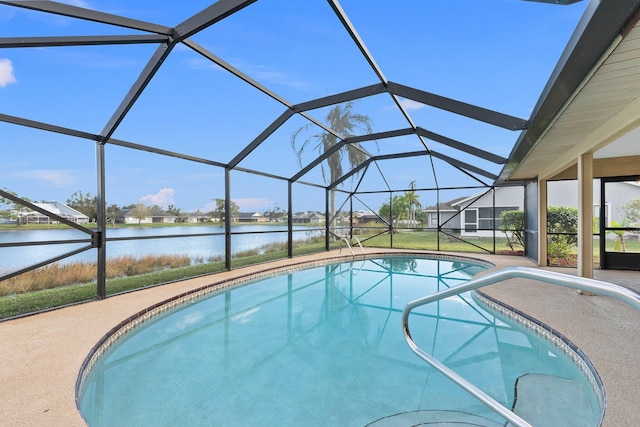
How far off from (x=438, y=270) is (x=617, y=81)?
6.38 m

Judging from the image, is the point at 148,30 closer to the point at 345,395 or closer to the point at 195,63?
the point at 195,63

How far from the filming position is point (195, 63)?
4.84m

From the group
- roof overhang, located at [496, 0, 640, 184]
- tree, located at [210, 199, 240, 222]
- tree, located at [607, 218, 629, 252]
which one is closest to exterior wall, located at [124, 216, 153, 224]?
tree, located at [210, 199, 240, 222]

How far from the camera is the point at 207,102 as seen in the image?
6.57 meters

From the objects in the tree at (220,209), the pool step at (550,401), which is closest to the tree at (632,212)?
the pool step at (550,401)

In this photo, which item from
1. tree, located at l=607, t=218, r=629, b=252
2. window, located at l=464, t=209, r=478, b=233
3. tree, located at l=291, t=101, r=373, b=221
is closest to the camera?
tree, located at l=607, t=218, r=629, b=252

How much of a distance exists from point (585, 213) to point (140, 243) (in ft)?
28.6

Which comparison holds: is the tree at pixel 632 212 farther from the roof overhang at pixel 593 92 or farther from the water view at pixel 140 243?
the water view at pixel 140 243

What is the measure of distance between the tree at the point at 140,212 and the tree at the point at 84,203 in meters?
1.74

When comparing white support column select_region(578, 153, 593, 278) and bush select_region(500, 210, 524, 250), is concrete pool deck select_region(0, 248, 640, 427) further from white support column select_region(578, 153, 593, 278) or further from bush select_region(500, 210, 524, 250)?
bush select_region(500, 210, 524, 250)

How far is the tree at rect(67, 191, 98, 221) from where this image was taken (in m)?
4.79

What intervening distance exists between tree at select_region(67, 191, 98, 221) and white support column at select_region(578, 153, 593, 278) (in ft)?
24.7

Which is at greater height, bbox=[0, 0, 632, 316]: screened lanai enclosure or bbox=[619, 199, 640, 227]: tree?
bbox=[0, 0, 632, 316]: screened lanai enclosure

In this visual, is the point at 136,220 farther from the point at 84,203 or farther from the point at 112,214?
the point at 84,203
